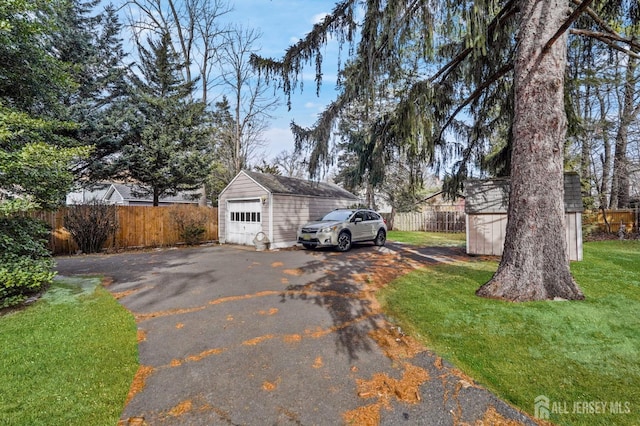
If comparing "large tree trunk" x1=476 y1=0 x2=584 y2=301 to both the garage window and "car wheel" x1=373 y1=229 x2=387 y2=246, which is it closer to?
"car wheel" x1=373 y1=229 x2=387 y2=246

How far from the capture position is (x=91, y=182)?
12688 mm

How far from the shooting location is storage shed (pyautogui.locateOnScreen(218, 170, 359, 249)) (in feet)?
39.2

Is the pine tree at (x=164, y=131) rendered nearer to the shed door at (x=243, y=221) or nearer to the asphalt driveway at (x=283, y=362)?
the shed door at (x=243, y=221)

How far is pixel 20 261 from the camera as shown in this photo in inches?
179

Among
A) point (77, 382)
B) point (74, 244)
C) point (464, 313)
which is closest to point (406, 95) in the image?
point (464, 313)

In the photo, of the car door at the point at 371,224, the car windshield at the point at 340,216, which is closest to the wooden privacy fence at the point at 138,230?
the car windshield at the point at 340,216

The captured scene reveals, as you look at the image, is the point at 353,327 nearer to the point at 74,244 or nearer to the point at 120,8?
the point at 74,244

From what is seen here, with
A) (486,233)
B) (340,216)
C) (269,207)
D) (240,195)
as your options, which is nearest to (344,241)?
(340,216)

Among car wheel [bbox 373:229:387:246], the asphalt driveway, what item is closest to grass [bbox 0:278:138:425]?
the asphalt driveway

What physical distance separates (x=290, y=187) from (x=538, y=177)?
9928 mm

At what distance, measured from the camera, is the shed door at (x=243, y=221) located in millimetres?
12423

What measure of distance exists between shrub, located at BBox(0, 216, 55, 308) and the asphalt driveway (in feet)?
4.08

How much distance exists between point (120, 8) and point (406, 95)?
16.9 meters

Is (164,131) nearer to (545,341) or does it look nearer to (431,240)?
(431,240)
